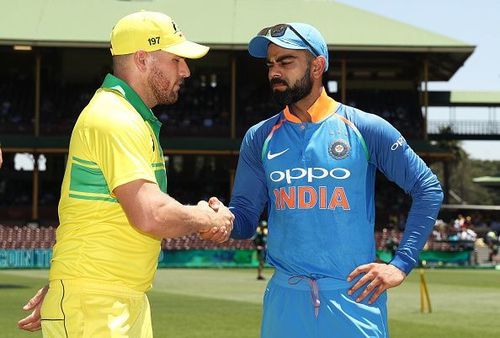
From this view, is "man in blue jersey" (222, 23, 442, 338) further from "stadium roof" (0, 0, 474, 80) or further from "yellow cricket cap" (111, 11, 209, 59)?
"stadium roof" (0, 0, 474, 80)

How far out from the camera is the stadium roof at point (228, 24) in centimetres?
4847

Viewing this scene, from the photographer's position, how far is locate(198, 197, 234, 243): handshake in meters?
5.22

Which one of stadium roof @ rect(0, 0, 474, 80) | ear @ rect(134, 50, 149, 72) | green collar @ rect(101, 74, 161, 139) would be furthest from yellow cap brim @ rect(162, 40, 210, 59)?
stadium roof @ rect(0, 0, 474, 80)

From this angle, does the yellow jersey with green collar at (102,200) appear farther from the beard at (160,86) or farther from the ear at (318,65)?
the ear at (318,65)

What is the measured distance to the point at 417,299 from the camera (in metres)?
24.6

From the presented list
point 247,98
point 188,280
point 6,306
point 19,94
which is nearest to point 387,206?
point 247,98

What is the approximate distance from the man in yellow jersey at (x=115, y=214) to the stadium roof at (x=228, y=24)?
142 feet

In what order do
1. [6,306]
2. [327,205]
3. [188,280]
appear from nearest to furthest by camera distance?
1. [327,205]
2. [6,306]
3. [188,280]

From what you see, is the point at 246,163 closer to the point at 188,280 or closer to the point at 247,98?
the point at 188,280

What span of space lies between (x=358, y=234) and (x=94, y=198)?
5.08ft

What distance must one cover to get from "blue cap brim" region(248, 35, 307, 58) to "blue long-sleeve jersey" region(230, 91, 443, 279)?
1.26 ft

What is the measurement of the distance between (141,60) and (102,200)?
733 millimetres

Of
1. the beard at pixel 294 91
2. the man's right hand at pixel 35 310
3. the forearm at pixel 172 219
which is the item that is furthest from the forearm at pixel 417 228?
the man's right hand at pixel 35 310

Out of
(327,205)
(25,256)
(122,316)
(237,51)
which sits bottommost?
(25,256)
